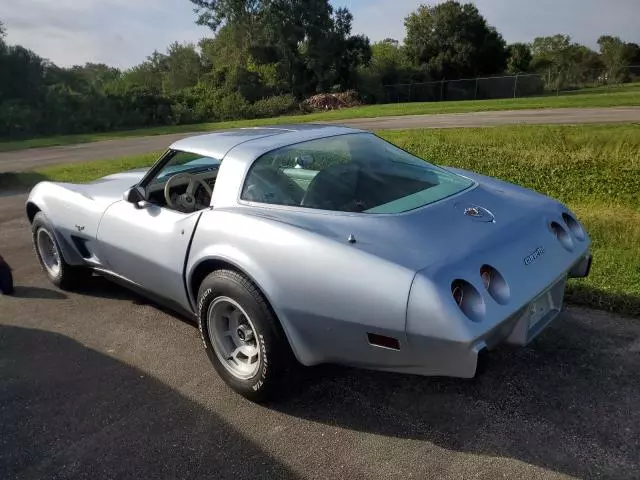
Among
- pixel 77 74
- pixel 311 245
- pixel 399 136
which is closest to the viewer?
pixel 311 245

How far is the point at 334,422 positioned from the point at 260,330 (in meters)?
0.60

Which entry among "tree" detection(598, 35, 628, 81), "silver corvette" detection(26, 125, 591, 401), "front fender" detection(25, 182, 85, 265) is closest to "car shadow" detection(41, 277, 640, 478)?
"silver corvette" detection(26, 125, 591, 401)

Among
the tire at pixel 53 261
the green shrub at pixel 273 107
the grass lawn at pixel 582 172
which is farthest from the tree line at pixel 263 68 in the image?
the tire at pixel 53 261

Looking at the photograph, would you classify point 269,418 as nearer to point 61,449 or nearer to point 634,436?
point 61,449

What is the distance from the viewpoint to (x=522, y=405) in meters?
2.77

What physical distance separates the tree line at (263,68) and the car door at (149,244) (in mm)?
30192

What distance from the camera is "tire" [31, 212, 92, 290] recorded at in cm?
457

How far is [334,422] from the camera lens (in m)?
2.77

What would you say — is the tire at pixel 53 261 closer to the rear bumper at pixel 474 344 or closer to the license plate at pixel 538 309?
the rear bumper at pixel 474 344

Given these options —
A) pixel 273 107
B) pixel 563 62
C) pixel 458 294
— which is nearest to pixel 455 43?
pixel 563 62

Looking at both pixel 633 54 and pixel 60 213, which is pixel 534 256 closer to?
pixel 60 213

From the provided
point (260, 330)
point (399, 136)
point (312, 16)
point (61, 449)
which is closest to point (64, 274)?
point (61, 449)

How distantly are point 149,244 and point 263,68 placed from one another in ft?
129

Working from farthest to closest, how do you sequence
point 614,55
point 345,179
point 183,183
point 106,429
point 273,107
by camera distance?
point 614,55
point 273,107
point 183,183
point 345,179
point 106,429
